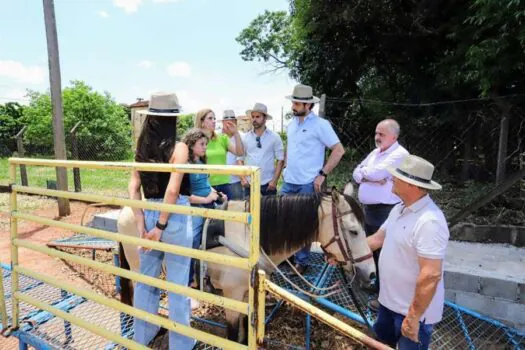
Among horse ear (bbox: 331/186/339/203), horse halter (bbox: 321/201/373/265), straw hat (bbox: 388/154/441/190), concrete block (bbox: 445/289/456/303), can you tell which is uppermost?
straw hat (bbox: 388/154/441/190)

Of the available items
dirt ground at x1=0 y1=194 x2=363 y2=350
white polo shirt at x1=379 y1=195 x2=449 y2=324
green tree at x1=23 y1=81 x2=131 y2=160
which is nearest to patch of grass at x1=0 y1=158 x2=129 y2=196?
dirt ground at x1=0 y1=194 x2=363 y2=350

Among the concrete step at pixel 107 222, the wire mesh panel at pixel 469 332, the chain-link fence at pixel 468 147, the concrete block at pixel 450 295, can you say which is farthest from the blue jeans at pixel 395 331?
the concrete step at pixel 107 222

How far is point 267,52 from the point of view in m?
25.8

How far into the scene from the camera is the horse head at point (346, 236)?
2.47 meters

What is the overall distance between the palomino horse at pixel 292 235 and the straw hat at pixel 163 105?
0.81m

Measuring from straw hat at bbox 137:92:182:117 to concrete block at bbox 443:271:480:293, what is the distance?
3.08 m

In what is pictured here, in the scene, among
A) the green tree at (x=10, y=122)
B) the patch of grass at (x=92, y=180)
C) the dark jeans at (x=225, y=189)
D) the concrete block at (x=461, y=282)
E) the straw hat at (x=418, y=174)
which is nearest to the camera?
the straw hat at (x=418, y=174)

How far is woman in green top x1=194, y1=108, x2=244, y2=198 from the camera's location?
146 inches

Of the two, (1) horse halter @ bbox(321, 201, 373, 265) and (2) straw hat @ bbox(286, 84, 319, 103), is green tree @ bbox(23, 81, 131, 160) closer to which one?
(2) straw hat @ bbox(286, 84, 319, 103)

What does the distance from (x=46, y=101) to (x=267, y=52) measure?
49.4 feet

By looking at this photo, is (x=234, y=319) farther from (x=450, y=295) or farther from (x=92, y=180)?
(x=92, y=180)

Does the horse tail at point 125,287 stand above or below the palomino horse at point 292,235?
below

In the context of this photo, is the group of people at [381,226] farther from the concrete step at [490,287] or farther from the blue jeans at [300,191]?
the concrete step at [490,287]

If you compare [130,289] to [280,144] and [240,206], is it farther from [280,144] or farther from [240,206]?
[280,144]
